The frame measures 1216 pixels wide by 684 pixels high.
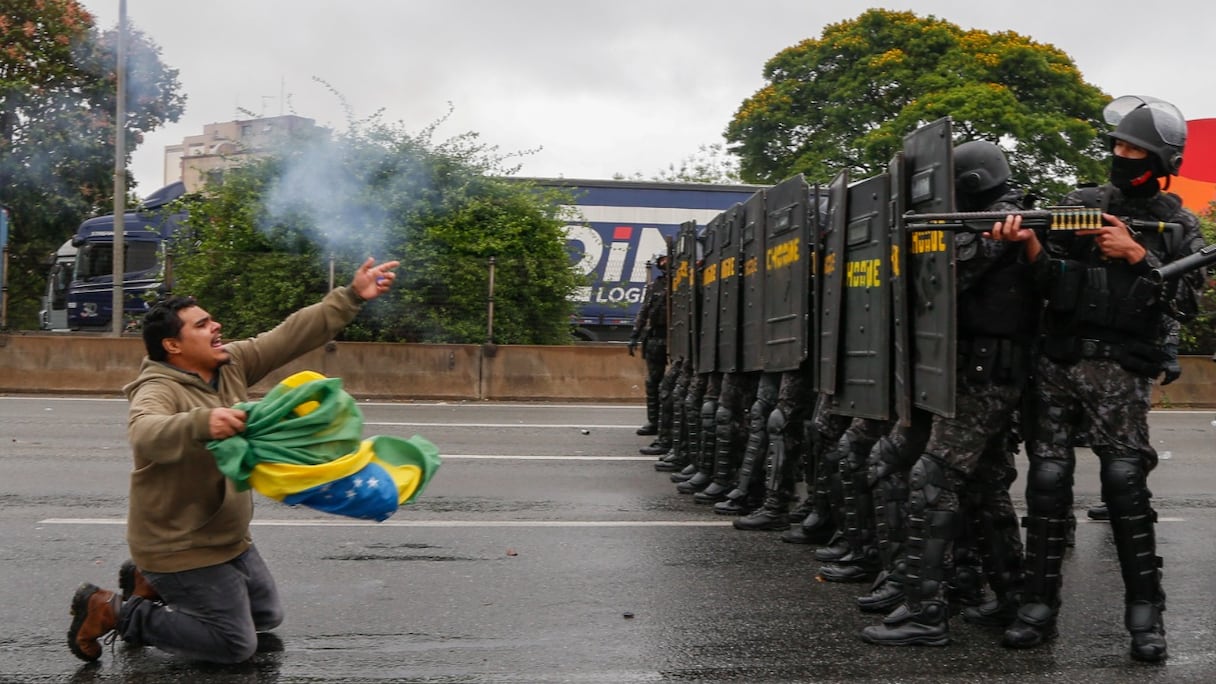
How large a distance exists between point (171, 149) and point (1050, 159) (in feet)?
195

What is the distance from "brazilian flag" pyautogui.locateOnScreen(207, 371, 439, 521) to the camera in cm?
419

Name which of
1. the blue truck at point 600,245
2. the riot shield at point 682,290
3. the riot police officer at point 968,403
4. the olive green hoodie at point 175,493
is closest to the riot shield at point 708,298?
the riot shield at point 682,290

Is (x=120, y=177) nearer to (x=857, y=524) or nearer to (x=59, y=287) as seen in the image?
(x=59, y=287)

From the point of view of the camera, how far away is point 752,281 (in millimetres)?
7887

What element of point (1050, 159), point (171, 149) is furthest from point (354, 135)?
point (171, 149)

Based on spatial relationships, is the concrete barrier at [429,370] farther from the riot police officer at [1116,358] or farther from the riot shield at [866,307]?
the riot police officer at [1116,358]

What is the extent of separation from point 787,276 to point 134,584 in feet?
12.4

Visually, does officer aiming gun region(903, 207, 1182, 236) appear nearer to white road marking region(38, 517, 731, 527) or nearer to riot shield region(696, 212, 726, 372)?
white road marking region(38, 517, 731, 527)

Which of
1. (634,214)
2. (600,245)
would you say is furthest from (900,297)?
(634,214)

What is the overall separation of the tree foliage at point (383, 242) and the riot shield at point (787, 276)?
11.2 m

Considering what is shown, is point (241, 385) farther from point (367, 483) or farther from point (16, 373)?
point (16, 373)

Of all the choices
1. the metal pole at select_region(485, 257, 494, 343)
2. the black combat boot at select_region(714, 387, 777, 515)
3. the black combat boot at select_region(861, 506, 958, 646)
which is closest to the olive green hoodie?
the black combat boot at select_region(861, 506, 958, 646)

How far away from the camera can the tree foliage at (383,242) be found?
18.3 m

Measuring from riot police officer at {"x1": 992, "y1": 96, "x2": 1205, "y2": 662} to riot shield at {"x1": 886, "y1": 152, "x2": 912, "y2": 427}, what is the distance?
0.51m
